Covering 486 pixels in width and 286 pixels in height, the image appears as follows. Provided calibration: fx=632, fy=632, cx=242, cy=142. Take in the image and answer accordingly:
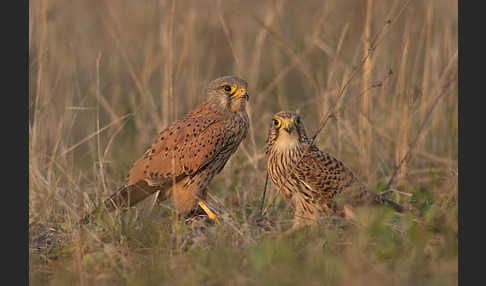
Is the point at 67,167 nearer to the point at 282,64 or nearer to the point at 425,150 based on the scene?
the point at 425,150

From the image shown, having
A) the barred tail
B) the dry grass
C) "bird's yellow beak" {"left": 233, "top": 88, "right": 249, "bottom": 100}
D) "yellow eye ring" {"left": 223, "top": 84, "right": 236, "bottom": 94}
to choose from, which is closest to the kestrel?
the dry grass

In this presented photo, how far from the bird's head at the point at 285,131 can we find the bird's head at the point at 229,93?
44 centimetres

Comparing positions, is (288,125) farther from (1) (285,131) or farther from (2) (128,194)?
(2) (128,194)

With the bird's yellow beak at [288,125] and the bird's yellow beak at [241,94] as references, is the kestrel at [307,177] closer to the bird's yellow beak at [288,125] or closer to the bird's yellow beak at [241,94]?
the bird's yellow beak at [288,125]

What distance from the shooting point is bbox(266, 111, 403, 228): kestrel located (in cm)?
508

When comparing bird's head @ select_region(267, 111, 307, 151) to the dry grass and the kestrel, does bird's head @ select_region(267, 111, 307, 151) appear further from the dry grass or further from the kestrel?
the dry grass

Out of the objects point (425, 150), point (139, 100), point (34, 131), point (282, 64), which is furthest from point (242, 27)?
point (34, 131)

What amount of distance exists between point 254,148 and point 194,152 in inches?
37.1

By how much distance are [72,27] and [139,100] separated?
2.00 metres

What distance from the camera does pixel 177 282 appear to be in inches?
155

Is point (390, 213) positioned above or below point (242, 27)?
below

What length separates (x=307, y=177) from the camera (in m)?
5.15

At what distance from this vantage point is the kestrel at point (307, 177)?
508 centimetres

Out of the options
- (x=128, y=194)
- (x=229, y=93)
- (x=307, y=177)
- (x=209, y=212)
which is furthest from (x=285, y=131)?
(x=128, y=194)
